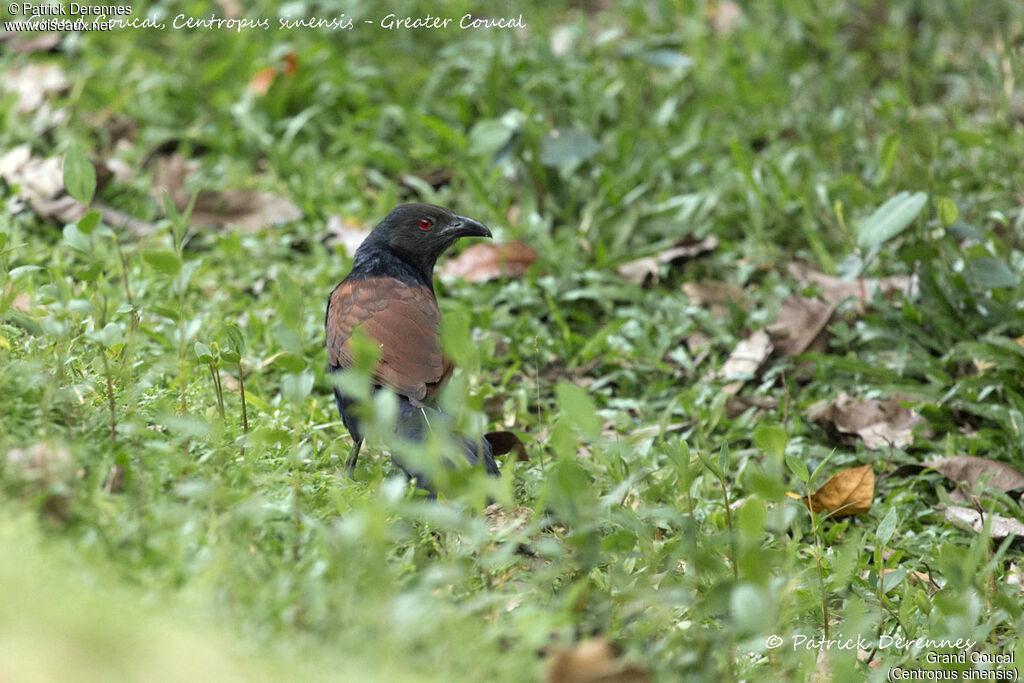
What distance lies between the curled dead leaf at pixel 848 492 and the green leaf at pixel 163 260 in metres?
2.31

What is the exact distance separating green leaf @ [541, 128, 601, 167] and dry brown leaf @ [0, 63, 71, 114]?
3.01 m

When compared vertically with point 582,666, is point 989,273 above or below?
above

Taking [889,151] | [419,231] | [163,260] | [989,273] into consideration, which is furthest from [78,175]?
[889,151]

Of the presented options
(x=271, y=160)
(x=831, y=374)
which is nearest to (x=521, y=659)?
(x=831, y=374)

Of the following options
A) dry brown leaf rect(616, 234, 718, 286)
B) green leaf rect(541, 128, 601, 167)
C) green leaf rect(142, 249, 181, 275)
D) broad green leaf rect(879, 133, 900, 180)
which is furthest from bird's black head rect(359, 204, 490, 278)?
broad green leaf rect(879, 133, 900, 180)

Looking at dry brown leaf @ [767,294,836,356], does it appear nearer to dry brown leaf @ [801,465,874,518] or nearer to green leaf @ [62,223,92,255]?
dry brown leaf @ [801,465,874,518]

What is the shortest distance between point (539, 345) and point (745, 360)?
0.92m

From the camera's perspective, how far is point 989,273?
4.53 m

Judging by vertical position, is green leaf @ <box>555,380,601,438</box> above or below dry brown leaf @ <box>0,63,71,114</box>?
below

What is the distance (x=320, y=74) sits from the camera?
662cm

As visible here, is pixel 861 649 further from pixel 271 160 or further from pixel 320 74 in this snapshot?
pixel 320 74

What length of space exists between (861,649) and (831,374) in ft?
5.96

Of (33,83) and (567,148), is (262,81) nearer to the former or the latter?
(33,83)

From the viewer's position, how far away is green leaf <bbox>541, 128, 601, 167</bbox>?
568 centimetres
